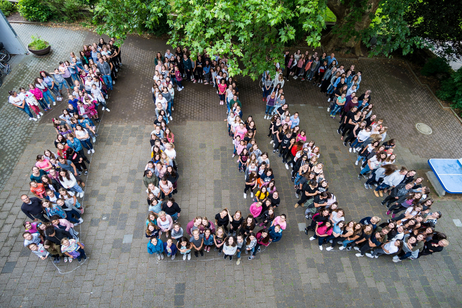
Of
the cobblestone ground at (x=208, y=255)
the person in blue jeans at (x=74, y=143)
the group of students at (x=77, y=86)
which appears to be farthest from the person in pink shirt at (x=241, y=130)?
the group of students at (x=77, y=86)

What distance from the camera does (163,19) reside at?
647 inches

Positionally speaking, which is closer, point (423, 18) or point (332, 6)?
point (423, 18)

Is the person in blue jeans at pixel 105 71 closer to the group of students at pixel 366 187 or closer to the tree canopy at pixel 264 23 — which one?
the tree canopy at pixel 264 23

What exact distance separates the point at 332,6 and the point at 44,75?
1548 centimetres

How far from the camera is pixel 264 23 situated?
9289mm

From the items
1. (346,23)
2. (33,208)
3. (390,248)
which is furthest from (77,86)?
(346,23)

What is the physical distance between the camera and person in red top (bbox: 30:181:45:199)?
8.00m

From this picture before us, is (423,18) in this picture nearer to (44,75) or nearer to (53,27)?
(44,75)

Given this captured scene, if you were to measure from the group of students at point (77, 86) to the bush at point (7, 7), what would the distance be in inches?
360

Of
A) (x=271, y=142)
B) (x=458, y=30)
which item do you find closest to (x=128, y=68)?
(x=271, y=142)

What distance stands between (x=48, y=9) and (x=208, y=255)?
19.0 m

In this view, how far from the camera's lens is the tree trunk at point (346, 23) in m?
13.8

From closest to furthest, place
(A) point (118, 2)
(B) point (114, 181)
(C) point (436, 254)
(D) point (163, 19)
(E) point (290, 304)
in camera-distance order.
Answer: (E) point (290, 304) → (C) point (436, 254) → (B) point (114, 181) → (A) point (118, 2) → (D) point (163, 19)

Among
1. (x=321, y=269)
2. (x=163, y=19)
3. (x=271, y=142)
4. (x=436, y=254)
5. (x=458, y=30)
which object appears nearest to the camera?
(x=321, y=269)
